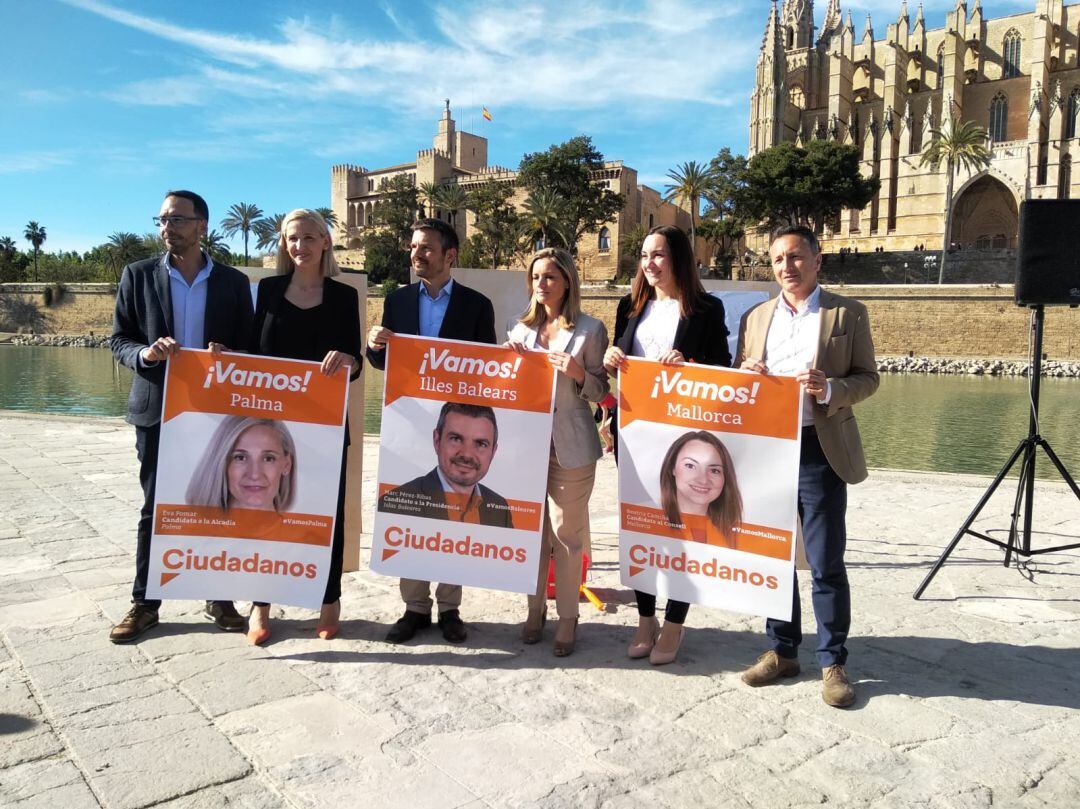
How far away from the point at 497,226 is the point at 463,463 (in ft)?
171

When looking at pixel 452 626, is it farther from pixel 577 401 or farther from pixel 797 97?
pixel 797 97

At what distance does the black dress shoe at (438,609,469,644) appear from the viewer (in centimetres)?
363

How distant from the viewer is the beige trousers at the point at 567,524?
355 centimetres

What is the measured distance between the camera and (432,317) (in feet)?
12.6

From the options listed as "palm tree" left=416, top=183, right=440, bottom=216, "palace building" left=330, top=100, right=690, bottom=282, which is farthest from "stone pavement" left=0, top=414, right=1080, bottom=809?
"palm tree" left=416, top=183, right=440, bottom=216

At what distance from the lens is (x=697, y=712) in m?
2.91

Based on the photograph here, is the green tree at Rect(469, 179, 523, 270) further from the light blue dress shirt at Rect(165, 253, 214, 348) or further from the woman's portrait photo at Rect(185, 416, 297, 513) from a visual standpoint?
the woman's portrait photo at Rect(185, 416, 297, 513)

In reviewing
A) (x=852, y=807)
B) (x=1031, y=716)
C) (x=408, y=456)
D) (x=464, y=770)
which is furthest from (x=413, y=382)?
(x=1031, y=716)

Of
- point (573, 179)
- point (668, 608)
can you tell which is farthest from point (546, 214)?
point (668, 608)

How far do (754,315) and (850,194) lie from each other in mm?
50374

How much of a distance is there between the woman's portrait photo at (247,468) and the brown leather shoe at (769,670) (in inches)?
86.3

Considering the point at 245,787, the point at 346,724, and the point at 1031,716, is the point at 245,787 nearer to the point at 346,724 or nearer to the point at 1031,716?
the point at 346,724

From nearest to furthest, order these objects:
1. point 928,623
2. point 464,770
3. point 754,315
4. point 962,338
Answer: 1. point 464,770
2. point 754,315
3. point 928,623
4. point 962,338

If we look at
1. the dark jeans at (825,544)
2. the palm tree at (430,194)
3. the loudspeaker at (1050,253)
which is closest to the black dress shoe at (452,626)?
the dark jeans at (825,544)
